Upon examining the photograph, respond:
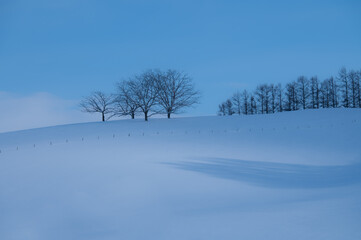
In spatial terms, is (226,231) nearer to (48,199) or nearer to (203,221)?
(203,221)

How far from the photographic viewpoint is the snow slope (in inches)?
188

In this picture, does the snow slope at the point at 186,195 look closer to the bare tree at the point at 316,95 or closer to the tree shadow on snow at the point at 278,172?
the tree shadow on snow at the point at 278,172

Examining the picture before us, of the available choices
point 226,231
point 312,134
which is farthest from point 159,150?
point 312,134

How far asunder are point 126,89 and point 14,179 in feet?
93.1

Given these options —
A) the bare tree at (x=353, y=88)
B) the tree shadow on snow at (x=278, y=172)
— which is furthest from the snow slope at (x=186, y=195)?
the bare tree at (x=353, y=88)

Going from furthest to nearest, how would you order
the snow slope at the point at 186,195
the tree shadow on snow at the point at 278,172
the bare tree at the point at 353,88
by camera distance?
1. the bare tree at the point at 353,88
2. the tree shadow on snow at the point at 278,172
3. the snow slope at the point at 186,195

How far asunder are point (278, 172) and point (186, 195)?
4.25 m

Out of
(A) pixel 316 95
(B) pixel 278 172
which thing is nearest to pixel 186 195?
(B) pixel 278 172

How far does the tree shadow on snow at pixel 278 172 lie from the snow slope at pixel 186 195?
0.03 m

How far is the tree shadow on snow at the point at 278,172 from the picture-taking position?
7.92 m

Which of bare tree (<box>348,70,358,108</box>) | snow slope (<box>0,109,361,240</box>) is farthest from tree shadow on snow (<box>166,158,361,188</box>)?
bare tree (<box>348,70,358,108</box>)

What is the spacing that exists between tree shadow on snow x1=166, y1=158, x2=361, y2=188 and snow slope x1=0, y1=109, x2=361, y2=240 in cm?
3

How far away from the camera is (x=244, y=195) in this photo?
6789 mm

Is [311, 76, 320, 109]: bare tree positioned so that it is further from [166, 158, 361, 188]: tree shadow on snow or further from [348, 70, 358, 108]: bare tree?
[166, 158, 361, 188]: tree shadow on snow
